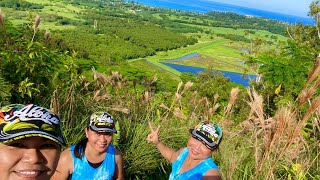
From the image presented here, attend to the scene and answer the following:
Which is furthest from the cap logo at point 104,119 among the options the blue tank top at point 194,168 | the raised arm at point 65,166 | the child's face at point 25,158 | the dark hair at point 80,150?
the child's face at point 25,158

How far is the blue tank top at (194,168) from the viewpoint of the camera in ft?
9.20

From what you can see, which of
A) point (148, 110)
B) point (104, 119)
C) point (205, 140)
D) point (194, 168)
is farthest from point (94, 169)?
point (148, 110)

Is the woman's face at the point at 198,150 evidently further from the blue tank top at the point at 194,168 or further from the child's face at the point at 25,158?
the child's face at the point at 25,158

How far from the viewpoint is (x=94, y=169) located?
3031mm

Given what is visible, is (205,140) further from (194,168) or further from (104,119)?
(104,119)

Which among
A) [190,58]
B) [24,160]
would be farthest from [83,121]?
[190,58]

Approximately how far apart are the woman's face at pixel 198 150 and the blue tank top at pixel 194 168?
0.15ft

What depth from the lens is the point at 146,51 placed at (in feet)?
313

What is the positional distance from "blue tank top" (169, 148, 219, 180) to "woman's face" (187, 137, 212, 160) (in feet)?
0.15

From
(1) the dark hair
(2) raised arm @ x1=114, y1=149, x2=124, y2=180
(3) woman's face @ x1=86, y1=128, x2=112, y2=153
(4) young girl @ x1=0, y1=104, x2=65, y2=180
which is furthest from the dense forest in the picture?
(4) young girl @ x1=0, y1=104, x2=65, y2=180

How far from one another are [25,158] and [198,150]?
5.94ft

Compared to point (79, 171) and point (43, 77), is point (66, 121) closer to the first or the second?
point (43, 77)

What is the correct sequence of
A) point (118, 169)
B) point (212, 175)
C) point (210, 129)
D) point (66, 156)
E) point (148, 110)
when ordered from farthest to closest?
point (148, 110) → point (118, 169) → point (66, 156) → point (210, 129) → point (212, 175)

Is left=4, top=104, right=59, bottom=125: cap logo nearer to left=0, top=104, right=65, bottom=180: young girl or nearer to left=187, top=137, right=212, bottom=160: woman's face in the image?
left=0, top=104, right=65, bottom=180: young girl
